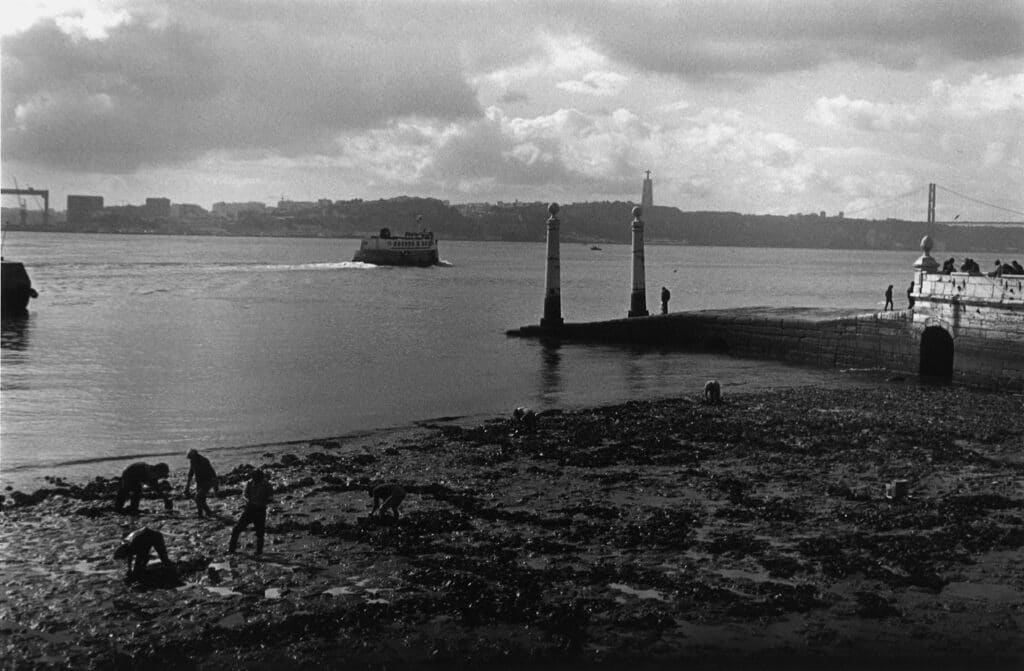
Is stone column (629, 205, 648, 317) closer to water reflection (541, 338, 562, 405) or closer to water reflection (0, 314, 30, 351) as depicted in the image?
water reflection (541, 338, 562, 405)

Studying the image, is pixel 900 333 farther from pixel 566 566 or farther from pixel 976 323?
pixel 566 566

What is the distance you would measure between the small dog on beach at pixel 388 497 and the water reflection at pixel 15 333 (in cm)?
3221

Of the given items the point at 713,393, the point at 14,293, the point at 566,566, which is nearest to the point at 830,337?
the point at 713,393

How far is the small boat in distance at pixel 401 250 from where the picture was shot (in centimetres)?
12012

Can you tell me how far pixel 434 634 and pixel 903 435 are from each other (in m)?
12.6

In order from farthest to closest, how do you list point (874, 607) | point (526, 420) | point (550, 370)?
point (550, 370), point (526, 420), point (874, 607)

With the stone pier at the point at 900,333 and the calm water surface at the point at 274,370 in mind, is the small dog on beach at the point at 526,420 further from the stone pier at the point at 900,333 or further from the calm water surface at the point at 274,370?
the stone pier at the point at 900,333

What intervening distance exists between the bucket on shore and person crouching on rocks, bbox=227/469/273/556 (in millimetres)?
8934

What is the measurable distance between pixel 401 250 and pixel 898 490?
107 m

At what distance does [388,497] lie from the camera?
14.7 meters

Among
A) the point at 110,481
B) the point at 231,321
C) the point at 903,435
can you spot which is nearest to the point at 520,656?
the point at 110,481

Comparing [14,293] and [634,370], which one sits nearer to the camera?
[634,370]

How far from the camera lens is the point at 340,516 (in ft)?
48.7

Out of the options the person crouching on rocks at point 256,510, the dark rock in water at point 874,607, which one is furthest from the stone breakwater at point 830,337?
the person crouching on rocks at point 256,510
